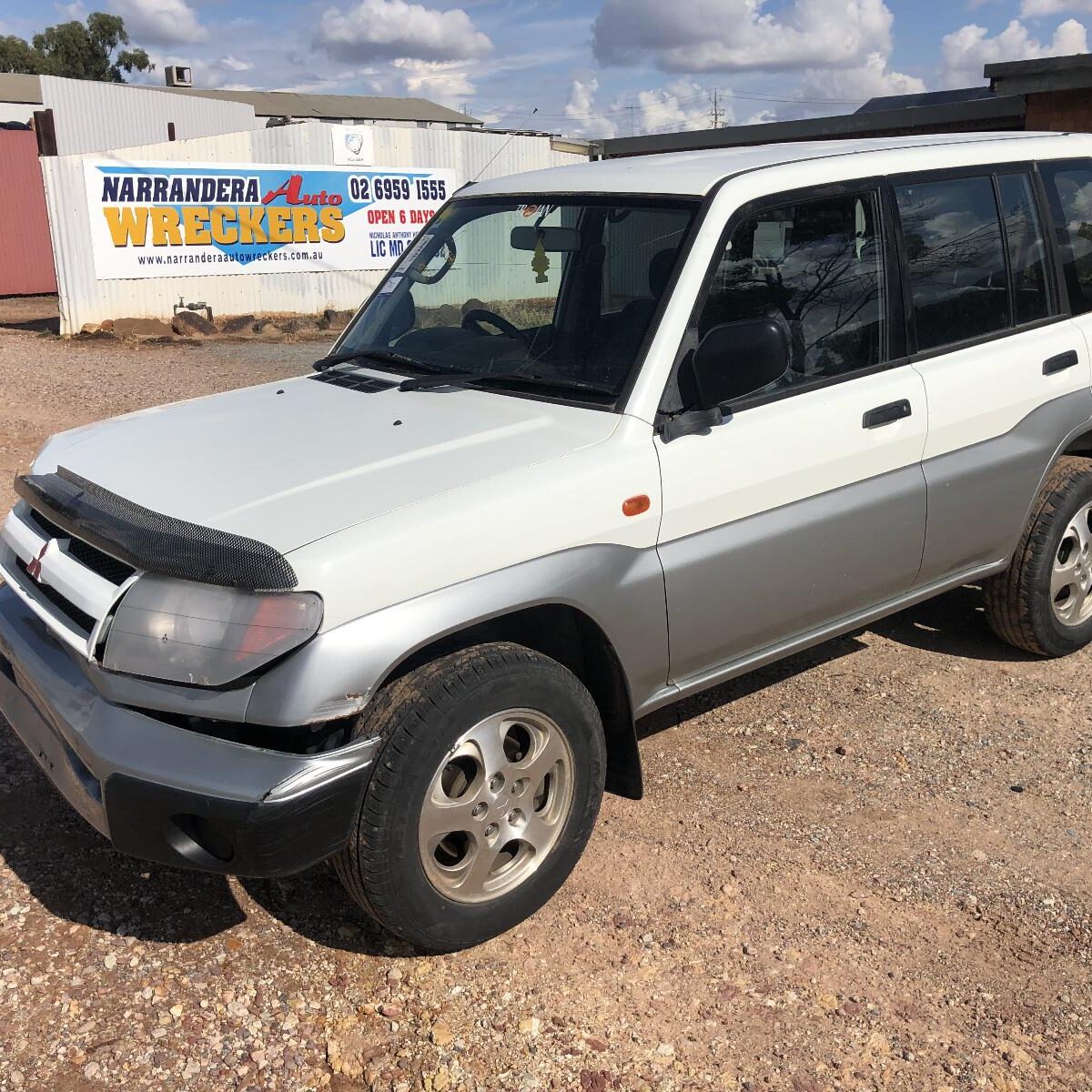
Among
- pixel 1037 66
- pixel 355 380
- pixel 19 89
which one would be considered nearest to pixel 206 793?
pixel 355 380

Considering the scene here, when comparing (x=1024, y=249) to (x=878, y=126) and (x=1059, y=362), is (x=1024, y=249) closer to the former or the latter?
(x=1059, y=362)

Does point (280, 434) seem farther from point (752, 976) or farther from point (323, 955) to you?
point (752, 976)

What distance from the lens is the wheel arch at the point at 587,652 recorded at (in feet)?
10.3

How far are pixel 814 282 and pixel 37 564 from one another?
8.56 feet

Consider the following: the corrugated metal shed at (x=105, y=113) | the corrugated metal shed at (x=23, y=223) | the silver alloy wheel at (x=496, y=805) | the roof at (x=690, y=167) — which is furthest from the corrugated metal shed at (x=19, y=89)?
the silver alloy wheel at (x=496, y=805)

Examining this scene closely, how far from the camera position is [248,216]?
17812 millimetres

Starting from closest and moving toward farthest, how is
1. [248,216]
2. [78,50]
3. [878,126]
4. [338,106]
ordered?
[878,126], [248,216], [338,106], [78,50]

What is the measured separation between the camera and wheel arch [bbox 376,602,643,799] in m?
3.14

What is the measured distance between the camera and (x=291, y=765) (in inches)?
103

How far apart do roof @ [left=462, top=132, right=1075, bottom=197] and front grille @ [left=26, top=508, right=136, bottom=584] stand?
6.83 feet

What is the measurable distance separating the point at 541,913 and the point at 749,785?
3.36 feet

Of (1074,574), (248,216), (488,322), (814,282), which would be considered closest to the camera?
(814,282)

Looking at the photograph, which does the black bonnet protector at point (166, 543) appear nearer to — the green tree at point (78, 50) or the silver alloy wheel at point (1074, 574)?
the silver alloy wheel at point (1074, 574)

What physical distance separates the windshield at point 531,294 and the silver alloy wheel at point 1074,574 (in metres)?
2.24
